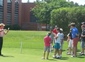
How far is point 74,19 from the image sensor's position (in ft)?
113

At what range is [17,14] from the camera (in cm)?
8650

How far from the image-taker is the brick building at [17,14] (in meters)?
82.9

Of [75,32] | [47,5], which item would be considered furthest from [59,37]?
[47,5]

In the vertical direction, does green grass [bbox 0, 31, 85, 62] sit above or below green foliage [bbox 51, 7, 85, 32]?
below

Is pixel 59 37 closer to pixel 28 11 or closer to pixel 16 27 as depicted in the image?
pixel 16 27

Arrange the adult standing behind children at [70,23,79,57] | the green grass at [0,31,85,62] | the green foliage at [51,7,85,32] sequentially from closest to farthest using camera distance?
the green grass at [0,31,85,62] < the adult standing behind children at [70,23,79,57] < the green foliage at [51,7,85,32]

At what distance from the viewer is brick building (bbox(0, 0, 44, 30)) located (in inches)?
3263

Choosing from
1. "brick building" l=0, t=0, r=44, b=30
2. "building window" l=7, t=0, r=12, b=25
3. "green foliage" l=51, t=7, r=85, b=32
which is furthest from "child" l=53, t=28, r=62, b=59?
"building window" l=7, t=0, r=12, b=25

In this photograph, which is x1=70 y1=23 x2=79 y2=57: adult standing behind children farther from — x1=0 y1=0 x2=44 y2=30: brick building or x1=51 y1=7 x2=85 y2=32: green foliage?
x1=0 y1=0 x2=44 y2=30: brick building

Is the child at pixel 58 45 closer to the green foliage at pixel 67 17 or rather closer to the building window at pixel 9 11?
the green foliage at pixel 67 17

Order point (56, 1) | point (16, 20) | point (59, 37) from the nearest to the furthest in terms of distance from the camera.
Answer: point (59, 37) → point (56, 1) → point (16, 20)

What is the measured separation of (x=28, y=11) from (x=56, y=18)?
56.8 metres

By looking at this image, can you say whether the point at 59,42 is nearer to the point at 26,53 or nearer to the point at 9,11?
the point at 26,53

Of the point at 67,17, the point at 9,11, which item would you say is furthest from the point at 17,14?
the point at 67,17
